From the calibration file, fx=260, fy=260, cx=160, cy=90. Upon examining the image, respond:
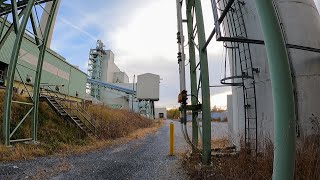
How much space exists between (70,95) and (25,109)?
43.0ft

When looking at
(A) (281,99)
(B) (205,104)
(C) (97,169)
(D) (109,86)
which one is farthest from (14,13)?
(D) (109,86)

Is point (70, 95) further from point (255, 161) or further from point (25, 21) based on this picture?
point (255, 161)

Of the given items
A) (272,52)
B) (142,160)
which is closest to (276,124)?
(272,52)

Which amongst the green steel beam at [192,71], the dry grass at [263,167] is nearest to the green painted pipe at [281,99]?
the dry grass at [263,167]

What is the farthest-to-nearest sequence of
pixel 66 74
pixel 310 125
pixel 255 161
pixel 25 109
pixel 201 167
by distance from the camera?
1. pixel 66 74
2. pixel 25 109
3. pixel 201 167
4. pixel 310 125
5. pixel 255 161

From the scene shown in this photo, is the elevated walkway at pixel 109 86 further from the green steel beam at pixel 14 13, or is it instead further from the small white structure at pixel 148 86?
the green steel beam at pixel 14 13

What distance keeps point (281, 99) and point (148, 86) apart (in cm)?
4098

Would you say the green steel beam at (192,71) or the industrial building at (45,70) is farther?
the industrial building at (45,70)

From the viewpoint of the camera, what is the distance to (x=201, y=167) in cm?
623

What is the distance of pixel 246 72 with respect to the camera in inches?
270

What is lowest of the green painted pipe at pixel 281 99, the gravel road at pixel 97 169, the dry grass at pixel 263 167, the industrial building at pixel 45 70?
the gravel road at pixel 97 169

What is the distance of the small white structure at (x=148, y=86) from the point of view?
4250cm

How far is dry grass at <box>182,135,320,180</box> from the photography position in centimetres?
364

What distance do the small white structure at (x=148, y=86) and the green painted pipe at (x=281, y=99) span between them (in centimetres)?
4059
